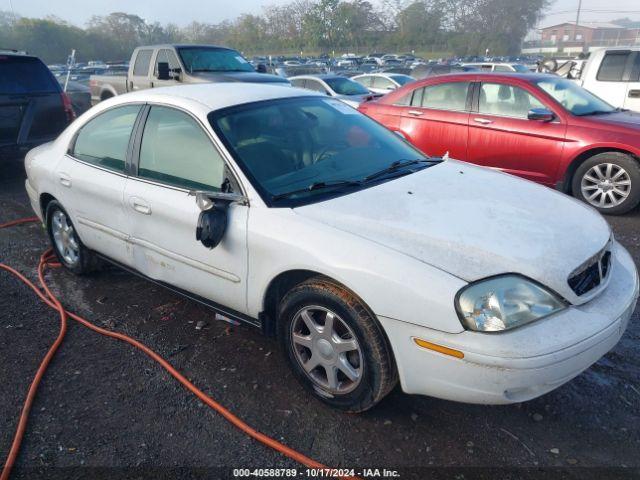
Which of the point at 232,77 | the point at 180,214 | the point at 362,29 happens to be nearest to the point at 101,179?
the point at 180,214

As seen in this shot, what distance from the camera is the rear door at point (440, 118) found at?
6.52m

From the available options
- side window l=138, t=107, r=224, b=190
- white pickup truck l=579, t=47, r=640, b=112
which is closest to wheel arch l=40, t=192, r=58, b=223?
side window l=138, t=107, r=224, b=190

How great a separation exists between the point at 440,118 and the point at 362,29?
72749 millimetres

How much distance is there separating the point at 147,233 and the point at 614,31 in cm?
9721

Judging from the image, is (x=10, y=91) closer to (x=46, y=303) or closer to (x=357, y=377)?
(x=46, y=303)

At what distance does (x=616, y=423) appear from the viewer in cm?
253

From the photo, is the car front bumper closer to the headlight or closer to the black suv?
the headlight

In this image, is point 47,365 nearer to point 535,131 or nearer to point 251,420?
point 251,420

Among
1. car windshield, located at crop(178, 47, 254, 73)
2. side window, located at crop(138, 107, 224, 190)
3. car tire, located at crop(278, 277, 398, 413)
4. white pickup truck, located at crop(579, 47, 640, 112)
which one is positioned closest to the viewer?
car tire, located at crop(278, 277, 398, 413)

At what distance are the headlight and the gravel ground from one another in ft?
2.22

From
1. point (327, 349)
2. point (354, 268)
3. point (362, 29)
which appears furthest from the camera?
point (362, 29)

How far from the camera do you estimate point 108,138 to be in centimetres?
374

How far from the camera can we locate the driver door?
2.88 meters

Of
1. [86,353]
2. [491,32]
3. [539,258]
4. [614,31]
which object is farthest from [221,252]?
[614,31]
